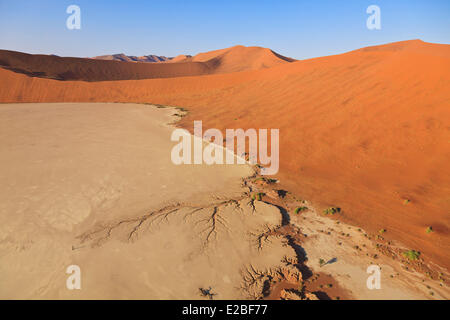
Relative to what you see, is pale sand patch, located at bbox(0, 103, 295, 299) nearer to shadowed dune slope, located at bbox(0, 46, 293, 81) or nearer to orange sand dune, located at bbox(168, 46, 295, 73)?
shadowed dune slope, located at bbox(0, 46, 293, 81)

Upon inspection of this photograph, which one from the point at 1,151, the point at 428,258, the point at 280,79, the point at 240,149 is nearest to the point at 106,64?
the point at 280,79

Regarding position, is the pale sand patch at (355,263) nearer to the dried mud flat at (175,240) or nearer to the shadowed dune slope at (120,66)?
the dried mud flat at (175,240)

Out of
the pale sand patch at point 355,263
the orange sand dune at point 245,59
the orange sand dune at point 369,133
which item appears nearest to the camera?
the pale sand patch at point 355,263

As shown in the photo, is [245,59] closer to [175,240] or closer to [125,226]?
[125,226]

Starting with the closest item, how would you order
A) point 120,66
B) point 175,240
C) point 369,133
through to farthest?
point 175,240 < point 369,133 < point 120,66

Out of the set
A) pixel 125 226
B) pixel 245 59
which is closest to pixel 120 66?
A: pixel 245 59

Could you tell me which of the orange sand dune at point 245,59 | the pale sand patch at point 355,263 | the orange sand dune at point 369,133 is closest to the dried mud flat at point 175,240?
the pale sand patch at point 355,263

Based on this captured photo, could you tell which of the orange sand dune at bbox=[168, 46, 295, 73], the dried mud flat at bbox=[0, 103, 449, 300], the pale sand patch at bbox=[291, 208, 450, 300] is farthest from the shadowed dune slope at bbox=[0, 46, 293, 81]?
the pale sand patch at bbox=[291, 208, 450, 300]
